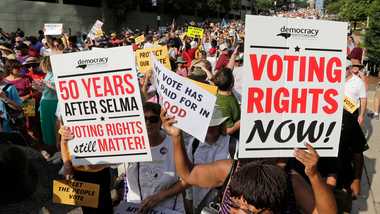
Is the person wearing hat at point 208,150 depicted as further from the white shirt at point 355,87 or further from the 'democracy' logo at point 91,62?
the white shirt at point 355,87

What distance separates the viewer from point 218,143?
13.4 feet

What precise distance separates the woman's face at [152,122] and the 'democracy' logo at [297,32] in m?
1.21

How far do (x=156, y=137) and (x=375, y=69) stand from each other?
649 inches

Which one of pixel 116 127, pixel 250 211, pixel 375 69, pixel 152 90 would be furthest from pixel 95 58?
pixel 375 69

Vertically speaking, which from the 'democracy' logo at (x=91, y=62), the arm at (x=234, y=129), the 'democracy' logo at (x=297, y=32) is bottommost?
the arm at (x=234, y=129)

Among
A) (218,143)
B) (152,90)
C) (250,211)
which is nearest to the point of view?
(250,211)

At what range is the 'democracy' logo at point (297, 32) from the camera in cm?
299

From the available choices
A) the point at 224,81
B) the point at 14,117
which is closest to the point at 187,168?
the point at 224,81

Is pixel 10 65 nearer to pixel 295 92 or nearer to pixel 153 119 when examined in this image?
pixel 153 119

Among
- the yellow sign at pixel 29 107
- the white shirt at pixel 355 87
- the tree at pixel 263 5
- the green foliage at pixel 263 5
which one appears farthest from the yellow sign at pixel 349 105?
the green foliage at pixel 263 5

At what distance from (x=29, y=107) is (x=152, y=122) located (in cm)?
509

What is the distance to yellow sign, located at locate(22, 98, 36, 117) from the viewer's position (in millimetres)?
8123

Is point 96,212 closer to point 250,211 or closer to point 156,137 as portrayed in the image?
point 156,137

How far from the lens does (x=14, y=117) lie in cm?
755
